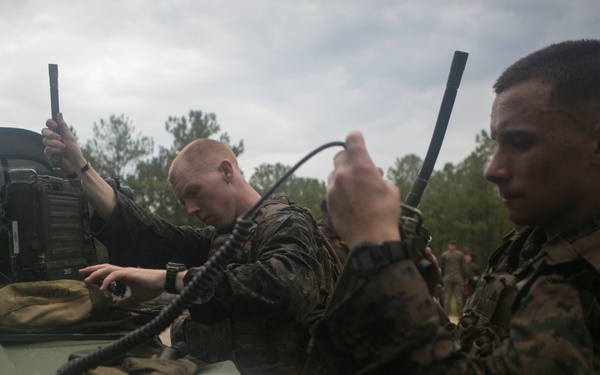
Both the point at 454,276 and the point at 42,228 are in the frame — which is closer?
the point at 42,228

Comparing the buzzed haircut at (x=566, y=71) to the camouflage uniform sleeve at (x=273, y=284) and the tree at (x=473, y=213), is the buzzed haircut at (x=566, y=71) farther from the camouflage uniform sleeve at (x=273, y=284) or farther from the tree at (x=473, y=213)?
the tree at (x=473, y=213)

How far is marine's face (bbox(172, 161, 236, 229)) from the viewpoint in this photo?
10.4 feet

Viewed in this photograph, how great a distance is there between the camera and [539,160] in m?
1.59

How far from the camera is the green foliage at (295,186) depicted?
4056 centimetres

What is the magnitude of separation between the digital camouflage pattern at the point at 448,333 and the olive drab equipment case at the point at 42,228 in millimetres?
1540

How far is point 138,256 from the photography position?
3.46 m

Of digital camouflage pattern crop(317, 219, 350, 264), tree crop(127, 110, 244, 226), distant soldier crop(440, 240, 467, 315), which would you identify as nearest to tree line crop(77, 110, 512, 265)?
tree crop(127, 110, 244, 226)

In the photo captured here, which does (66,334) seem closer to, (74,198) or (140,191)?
(74,198)

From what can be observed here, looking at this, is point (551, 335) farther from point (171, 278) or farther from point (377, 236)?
point (171, 278)

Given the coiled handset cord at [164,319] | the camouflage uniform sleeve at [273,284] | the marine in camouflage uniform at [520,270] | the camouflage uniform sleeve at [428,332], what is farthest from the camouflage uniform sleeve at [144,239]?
the camouflage uniform sleeve at [428,332]

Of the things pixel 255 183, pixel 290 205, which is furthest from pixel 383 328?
pixel 255 183

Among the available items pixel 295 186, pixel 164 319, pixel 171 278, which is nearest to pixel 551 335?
pixel 164 319

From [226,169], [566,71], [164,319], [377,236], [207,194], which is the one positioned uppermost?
[566,71]

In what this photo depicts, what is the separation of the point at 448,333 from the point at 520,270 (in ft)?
1.28
